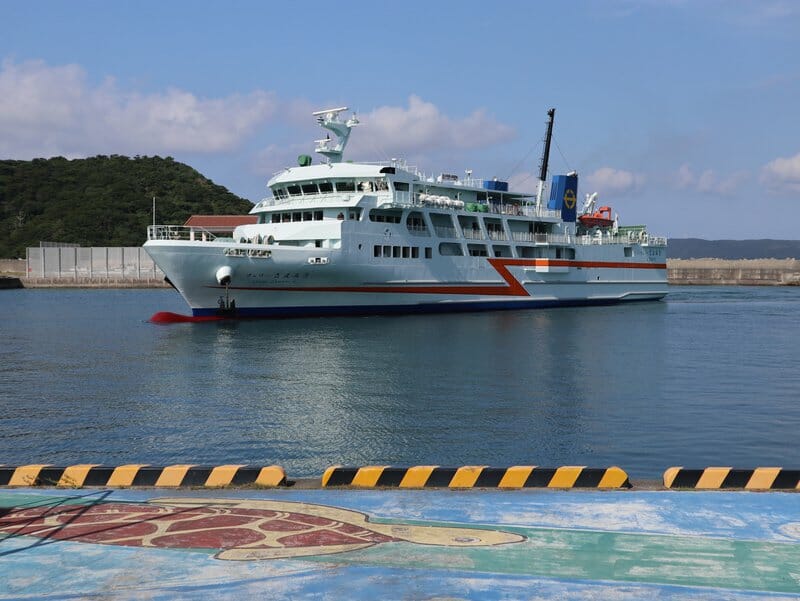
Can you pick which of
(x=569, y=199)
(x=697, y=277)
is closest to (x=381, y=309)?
(x=569, y=199)

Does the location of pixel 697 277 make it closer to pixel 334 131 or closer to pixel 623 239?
pixel 623 239

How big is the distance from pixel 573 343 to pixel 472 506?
84.8 ft

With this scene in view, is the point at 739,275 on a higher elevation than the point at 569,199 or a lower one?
lower

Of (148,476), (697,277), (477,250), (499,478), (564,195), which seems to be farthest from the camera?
(697,277)

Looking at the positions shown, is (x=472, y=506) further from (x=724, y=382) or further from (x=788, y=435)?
(x=724, y=382)

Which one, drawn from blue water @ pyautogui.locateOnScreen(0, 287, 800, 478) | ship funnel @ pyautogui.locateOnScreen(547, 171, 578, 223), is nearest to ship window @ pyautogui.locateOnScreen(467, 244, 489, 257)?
ship funnel @ pyautogui.locateOnScreen(547, 171, 578, 223)

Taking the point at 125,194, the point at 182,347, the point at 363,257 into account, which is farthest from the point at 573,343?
the point at 125,194

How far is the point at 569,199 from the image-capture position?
56.6 metres

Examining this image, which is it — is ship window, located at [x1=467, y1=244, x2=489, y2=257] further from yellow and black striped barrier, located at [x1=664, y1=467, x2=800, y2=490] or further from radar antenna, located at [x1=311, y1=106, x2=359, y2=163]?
yellow and black striped barrier, located at [x1=664, y1=467, x2=800, y2=490]

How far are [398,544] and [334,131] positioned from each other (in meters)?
42.1

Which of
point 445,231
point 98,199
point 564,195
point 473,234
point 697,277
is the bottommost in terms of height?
point 697,277

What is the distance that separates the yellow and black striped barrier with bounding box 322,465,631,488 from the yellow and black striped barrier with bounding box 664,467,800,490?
577 millimetres

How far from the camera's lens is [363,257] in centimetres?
4153

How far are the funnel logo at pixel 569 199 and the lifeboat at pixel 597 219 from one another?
322 cm
